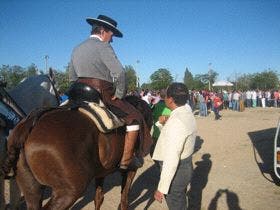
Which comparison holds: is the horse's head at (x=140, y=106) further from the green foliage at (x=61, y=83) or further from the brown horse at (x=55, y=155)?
the brown horse at (x=55, y=155)

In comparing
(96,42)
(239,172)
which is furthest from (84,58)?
(239,172)

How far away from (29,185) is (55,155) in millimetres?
610

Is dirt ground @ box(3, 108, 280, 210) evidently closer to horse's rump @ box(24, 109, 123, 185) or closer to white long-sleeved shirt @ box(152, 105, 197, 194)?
white long-sleeved shirt @ box(152, 105, 197, 194)

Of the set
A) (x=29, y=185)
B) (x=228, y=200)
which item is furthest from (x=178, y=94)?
(x=228, y=200)

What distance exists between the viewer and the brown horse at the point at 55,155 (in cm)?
345

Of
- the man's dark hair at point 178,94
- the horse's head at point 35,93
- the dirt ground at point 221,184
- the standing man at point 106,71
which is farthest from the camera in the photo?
the dirt ground at point 221,184

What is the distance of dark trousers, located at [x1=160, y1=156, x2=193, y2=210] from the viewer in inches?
152

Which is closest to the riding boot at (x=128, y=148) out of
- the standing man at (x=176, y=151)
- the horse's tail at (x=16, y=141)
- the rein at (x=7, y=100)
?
the standing man at (x=176, y=151)

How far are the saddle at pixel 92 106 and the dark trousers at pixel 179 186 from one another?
0.89 metres

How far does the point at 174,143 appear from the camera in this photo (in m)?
3.70

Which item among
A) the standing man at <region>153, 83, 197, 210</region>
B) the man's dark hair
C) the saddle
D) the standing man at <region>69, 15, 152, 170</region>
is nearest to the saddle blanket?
the saddle

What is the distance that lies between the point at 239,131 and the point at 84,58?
41.4 ft

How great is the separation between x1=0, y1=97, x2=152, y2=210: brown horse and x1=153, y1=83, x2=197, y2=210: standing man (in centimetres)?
76

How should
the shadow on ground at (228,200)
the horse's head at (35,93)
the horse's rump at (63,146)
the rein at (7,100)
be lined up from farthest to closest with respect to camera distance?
1. the shadow on ground at (228,200)
2. the horse's head at (35,93)
3. the rein at (7,100)
4. the horse's rump at (63,146)
